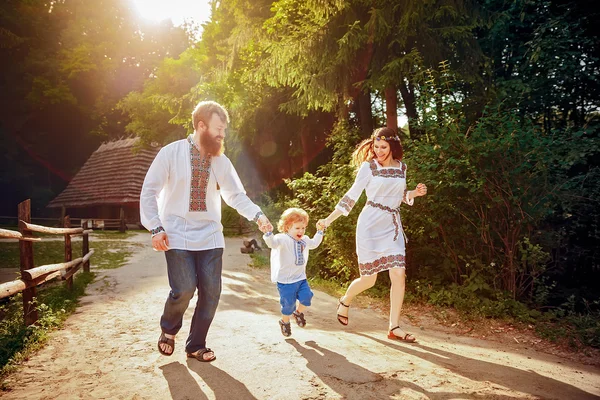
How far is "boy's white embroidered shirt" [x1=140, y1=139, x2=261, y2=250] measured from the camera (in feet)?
11.8

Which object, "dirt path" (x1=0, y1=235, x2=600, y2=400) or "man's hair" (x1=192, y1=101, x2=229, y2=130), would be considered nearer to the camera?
"dirt path" (x1=0, y1=235, x2=600, y2=400)

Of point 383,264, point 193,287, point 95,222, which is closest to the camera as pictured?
point 193,287

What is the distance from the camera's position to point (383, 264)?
4.64 meters

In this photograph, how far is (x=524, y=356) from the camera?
168 inches

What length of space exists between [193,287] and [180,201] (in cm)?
72

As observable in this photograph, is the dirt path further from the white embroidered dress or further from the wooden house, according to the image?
the wooden house

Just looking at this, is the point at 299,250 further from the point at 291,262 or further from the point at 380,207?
the point at 380,207

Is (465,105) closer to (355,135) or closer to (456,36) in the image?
(456,36)

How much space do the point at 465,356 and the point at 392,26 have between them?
6.71m

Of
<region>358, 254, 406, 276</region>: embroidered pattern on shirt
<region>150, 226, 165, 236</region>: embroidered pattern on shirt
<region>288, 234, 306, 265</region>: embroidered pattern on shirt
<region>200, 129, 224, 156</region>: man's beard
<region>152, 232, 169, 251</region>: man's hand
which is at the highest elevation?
<region>200, 129, 224, 156</region>: man's beard

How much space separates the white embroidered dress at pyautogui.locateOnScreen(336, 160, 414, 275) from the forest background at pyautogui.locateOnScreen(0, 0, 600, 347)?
1.35 m

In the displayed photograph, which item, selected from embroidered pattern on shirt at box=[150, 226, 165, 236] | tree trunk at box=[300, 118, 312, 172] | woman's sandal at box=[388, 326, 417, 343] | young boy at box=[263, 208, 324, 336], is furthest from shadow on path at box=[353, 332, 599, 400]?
tree trunk at box=[300, 118, 312, 172]

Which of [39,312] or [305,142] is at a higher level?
[305,142]

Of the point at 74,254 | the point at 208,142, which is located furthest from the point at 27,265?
the point at 74,254
